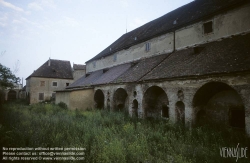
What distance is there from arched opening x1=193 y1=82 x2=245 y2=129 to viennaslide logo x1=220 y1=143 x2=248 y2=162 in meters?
2.92

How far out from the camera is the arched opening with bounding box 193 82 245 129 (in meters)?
9.07

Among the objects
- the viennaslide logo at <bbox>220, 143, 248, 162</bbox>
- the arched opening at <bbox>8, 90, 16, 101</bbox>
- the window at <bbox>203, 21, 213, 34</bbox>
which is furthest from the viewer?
the arched opening at <bbox>8, 90, 16, 101</bbox>

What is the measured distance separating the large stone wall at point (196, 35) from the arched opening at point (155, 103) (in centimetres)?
469

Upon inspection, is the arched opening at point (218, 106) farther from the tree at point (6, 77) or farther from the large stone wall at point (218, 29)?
the tree at point (6, 77)

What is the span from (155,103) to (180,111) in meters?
3.13

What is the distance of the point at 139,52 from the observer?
61.6 feet

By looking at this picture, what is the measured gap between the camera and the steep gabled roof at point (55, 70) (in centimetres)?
3368

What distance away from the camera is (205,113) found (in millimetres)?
10492

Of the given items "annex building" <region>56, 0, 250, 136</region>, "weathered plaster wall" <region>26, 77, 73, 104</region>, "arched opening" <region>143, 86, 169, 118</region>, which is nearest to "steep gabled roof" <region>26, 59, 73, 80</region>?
"weathered plaster wall" <region>26, 77, 73, 104</region>

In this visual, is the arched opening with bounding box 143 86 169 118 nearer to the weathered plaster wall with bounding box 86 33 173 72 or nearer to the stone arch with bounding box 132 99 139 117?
the stone arch with bounding box 132 99 139 117

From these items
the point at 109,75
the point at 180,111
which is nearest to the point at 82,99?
the point at 109,75

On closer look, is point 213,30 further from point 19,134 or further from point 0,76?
point 0,76

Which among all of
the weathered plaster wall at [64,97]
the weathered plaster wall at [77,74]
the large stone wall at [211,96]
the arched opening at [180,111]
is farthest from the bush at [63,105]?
the weathered plaster wall at [77,74]

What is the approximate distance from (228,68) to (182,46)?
648 centimetres
